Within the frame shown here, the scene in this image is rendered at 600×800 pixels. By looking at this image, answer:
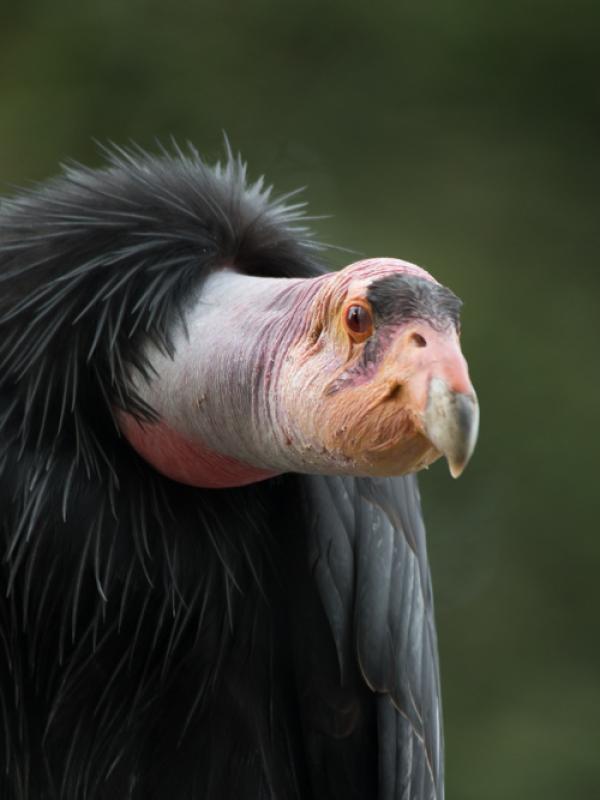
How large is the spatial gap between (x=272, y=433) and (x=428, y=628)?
35.8 inches

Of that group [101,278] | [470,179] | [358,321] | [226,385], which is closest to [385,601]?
[226,385]

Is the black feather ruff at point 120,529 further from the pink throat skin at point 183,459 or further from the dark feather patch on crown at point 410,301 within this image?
the dark feather patch on crown at point 410,301

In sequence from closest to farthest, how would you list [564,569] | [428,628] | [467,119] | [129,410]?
[129,410]
[428,628]
[564,569]
[467,119]

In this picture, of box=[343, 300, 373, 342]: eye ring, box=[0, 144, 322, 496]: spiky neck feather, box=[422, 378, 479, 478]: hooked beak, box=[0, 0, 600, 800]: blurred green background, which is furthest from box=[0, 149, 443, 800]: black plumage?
box=[0, 0, 600, 800]: blurred green background

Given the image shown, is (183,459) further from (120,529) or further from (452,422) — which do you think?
(452,422)

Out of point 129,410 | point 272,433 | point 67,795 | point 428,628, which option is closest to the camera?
point 272,433

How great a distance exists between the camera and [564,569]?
25.8 feet

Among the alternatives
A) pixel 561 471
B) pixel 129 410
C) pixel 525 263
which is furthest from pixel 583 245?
pixel 129 410

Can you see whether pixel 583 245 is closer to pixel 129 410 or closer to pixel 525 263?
pixel 525 263

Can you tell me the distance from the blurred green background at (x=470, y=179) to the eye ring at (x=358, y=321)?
15.4 feet

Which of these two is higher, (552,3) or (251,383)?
(552,3)

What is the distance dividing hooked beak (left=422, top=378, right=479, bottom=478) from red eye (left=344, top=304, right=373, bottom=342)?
0.64 feet

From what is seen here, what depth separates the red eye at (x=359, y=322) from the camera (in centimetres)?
256

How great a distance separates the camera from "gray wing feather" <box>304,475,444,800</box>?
333 cm
